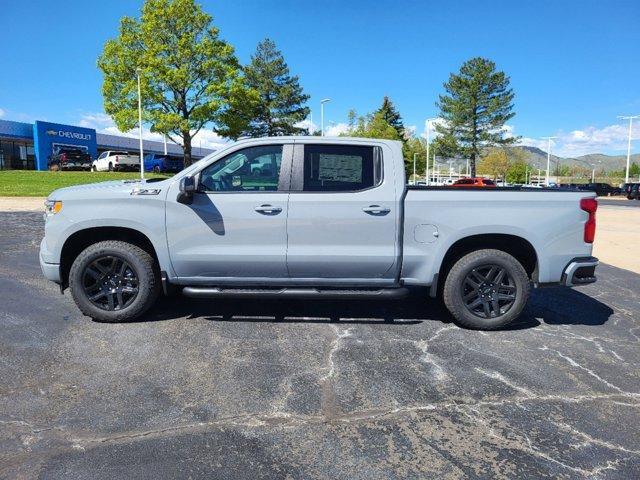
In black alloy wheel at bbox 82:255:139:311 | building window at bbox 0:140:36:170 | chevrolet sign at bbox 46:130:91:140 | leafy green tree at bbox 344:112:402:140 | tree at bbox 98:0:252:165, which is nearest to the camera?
black alloy wheel at bbox 82:255:139:311

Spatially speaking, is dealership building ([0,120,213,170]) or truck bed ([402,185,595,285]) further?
dealership building ([0,120,213,170])

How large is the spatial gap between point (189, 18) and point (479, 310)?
2960cm

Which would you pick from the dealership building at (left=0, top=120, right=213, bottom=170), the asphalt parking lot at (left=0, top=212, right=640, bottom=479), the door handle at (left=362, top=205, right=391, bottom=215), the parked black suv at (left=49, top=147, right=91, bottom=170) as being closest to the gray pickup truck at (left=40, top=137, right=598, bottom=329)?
the door handle at (left=362, top=205, right=391, bottom=215)

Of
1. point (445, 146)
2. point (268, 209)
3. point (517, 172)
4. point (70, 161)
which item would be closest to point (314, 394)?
point (268, 209)

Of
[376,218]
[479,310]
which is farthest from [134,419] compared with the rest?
[479,310]

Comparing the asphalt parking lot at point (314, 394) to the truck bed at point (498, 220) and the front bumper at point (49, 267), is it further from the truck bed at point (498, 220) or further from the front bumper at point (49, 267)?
the truck bed at point (498, 220)

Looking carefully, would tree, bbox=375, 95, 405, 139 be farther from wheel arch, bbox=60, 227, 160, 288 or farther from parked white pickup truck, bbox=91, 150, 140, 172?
wheel arch, bbox=60, 227, 160, 288

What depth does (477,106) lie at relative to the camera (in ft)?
184

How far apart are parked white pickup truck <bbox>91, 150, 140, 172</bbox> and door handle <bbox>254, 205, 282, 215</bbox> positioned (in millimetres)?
31993

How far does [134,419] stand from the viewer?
3031mm

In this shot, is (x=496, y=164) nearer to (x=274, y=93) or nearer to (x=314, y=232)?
(x=274, y=93)

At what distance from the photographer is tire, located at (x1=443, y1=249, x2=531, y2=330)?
4.62m

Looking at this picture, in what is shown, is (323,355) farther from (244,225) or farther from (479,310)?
(479,310)

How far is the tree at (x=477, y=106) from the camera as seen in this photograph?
5516cm
